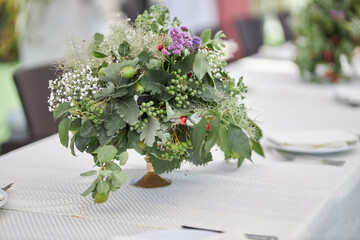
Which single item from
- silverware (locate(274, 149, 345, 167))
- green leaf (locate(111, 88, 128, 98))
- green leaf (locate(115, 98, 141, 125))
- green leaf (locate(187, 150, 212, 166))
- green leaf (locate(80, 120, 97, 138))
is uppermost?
green leaf (locate(111, 88, 128, 98))

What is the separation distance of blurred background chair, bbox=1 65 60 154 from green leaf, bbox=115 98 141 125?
977 mm

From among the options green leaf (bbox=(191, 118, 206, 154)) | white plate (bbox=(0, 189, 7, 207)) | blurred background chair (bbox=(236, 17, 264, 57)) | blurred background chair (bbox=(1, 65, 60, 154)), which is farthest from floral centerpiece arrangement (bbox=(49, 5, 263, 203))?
blurred background chair (bbox=(236, 17, 264, 57))

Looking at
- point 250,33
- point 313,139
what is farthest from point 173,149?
point 250,33

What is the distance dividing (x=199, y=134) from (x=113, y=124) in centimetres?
18

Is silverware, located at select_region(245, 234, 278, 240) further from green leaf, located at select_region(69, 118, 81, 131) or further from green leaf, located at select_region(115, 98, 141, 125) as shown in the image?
green leaf, located at select_region(69, 118, 81, 131)

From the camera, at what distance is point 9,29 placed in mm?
6012

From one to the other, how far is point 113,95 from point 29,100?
104 cm

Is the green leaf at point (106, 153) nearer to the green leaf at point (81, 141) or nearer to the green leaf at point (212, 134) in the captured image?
the green leaf at point (81, 141)

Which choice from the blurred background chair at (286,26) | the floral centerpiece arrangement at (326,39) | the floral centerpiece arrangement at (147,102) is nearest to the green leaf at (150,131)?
the floral centerpiece arrangement at (147,102)

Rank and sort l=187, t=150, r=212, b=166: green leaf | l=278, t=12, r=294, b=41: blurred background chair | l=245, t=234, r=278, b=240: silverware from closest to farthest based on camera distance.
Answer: l=245, t=234, r=278, b=240: silverware
l=187, t=150, r=212, b=166: green leaf
l=278, t=12, r=294, b=41: blurred background chair

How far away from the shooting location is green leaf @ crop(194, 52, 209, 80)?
1.13 metres

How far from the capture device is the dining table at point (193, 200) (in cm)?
104

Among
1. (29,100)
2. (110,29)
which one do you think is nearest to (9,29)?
(29,100)

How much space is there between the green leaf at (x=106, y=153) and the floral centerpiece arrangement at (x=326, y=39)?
1672 millimetres
